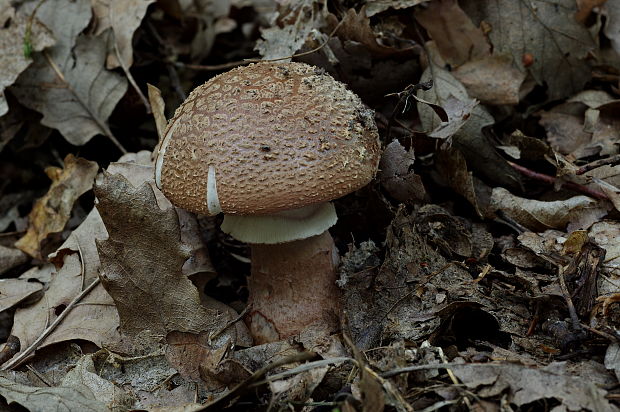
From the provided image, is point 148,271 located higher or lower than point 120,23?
lower

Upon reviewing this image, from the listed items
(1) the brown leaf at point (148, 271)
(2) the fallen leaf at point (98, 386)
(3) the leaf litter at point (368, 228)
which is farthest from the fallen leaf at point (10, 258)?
(2) the fallen leaf at point (98, 386)

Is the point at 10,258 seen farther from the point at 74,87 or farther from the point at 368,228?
the point at 368,228

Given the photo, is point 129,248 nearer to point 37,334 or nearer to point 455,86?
point 37,334

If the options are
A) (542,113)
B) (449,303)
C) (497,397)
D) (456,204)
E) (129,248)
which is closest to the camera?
(497,397)

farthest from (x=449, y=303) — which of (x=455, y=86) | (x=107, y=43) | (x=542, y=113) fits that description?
(x=107, y=43)

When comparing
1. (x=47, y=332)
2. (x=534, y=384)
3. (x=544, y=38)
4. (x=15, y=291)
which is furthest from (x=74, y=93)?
(x=534, y=384)

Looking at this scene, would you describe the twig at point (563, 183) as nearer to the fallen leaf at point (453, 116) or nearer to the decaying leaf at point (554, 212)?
the decaying leaf at point (554, 212)

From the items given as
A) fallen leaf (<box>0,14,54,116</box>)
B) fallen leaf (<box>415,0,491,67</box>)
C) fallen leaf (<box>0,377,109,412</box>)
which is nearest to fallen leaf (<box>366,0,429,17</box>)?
fallen leaf (<box>415,0,491,67</box>)
